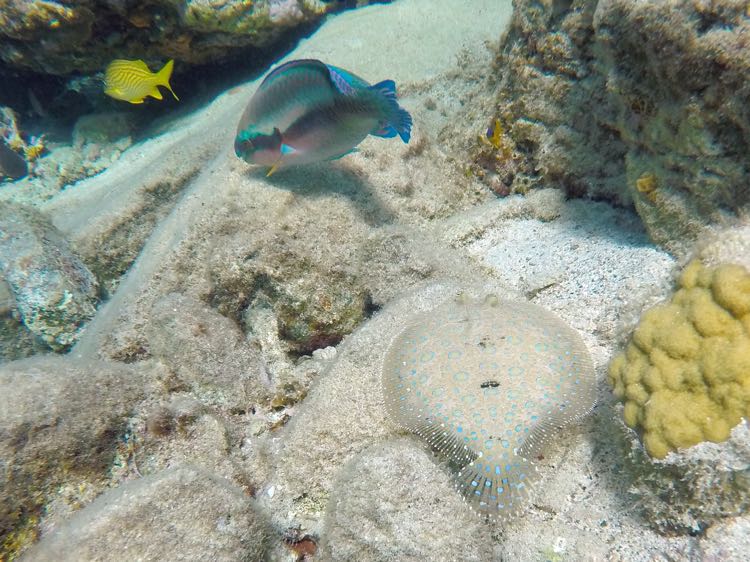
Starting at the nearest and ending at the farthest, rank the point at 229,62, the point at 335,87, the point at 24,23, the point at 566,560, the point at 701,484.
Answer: the point at 701,484 → the point at 566,560 → the point at 335,87 → the point at 24,23 → the point at 229,62

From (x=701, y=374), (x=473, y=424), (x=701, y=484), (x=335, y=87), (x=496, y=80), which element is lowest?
(x=701, y=484)

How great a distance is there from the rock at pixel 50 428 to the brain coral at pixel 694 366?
289 cm

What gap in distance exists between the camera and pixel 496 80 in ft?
13.9

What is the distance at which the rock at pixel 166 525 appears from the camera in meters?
1.90

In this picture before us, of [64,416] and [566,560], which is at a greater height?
[64,416]

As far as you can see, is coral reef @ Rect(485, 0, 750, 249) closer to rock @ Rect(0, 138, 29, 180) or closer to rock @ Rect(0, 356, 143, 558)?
rock @ Rect(0, 356, 143, 558)

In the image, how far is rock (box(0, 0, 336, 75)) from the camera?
5391mm

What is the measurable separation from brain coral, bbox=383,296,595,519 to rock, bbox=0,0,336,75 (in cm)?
569

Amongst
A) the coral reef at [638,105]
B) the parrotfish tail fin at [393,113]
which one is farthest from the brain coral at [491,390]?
the parrotfish tail fin at [393,113]

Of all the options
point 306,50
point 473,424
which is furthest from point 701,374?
point 306,50

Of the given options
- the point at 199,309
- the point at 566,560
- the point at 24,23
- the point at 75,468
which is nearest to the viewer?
the point at 566,560

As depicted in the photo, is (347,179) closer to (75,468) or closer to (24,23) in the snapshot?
(75,468)

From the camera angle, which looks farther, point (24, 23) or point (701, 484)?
point (24, 23)

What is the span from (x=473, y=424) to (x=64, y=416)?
7.51 ft
